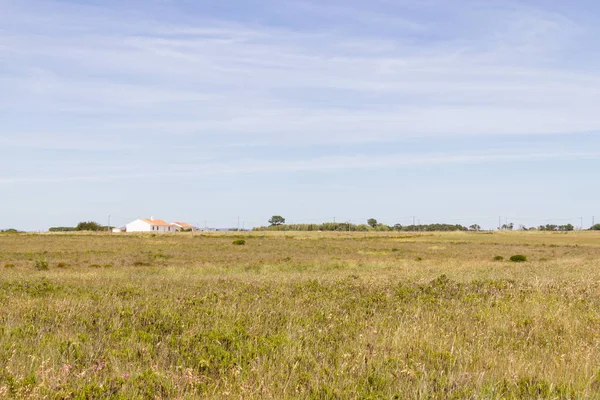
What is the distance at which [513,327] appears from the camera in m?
7.93

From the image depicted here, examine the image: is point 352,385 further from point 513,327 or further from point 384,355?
point 513,327

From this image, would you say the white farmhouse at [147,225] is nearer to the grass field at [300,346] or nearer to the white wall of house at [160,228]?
the white wall of house at [160,228]

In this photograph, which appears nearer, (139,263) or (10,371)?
(10,371)

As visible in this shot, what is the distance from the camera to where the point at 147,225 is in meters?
178

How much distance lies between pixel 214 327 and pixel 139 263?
26.3m

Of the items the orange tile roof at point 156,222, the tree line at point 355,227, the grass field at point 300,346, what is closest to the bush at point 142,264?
the grass field at point 300,346

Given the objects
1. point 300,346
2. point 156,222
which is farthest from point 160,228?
point 300,346

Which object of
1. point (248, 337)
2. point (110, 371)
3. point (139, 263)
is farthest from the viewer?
point (139, 263)

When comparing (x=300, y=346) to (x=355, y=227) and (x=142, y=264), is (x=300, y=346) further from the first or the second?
(x=355, y=227)

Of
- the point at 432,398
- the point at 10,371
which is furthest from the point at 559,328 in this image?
the point at 10,371

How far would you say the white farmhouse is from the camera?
178 m

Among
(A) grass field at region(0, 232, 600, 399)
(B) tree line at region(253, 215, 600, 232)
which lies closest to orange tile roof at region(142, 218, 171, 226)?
(B) tree line at region(253, 215, 600, 232)

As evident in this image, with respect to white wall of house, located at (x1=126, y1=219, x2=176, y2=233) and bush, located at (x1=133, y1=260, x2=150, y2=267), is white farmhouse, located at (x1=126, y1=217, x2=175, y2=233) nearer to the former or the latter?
white wall of house, located at (x1=126, y1=219, x2=176, y2=233)

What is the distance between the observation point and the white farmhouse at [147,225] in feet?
583
